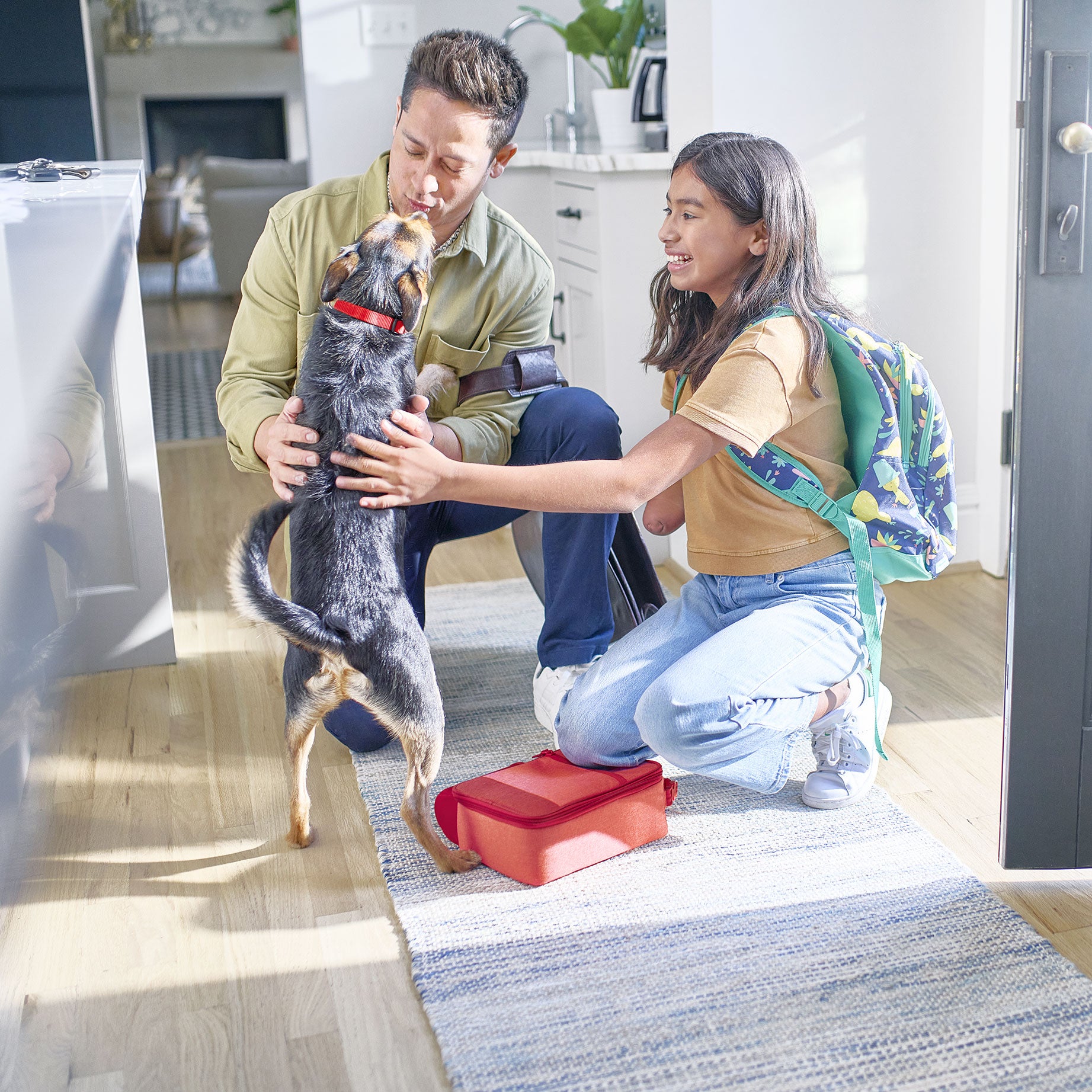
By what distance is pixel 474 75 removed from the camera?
1551 mm

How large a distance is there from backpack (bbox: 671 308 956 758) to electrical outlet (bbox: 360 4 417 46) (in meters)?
2.46

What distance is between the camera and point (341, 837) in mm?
1652

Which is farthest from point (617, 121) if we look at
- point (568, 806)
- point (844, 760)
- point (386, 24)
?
point (568, 806)

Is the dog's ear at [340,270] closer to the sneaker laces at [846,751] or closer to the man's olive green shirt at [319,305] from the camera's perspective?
the man's olive green shirt at [319,305]

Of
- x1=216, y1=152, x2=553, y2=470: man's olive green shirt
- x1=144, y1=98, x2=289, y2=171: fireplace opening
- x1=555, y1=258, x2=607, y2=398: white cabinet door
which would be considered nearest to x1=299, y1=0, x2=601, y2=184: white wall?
x1=555, y1=258, x2=607, y2=398: white cabinet door

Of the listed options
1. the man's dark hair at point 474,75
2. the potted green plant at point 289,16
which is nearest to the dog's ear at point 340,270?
the man's dark hair at point 474,75

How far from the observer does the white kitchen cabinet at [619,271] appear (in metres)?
2.68

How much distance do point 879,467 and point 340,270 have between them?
0.74 metres

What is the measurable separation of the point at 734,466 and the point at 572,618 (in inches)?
16.5

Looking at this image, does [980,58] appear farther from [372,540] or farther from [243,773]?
[243,773]

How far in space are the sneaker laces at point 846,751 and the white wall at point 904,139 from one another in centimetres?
111

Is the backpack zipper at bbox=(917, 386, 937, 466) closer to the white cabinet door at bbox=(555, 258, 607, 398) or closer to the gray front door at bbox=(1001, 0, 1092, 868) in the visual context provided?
the gray front door at bbox=(1001, 0, 1092, 868)

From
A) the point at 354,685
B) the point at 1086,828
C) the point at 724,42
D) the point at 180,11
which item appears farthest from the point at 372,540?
the point at 180,11

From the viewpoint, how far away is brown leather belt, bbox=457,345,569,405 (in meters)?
1.83
